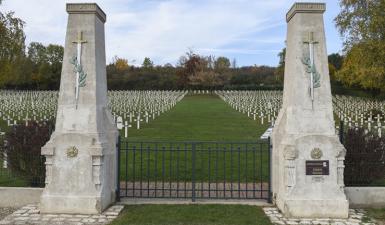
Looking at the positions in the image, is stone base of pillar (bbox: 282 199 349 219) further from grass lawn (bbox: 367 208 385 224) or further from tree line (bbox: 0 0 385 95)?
tree line (bbox: 0 0 385 95)

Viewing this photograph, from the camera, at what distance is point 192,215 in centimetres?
819

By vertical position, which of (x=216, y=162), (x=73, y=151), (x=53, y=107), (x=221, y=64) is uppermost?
(x=221, y=64)

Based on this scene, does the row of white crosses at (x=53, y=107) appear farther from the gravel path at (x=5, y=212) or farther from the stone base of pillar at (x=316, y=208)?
the stone base of pillar at (x=316, y=208)

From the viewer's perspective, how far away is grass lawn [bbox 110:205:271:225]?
7766mm

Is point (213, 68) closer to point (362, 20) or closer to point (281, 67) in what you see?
point (281, 67)

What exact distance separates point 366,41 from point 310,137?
25.2 meters

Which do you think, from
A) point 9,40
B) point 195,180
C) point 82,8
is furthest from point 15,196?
point 9,40

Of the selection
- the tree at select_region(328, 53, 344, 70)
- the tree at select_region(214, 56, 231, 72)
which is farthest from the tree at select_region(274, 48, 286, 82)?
the tree at select_region(214, 56, 231, 72)

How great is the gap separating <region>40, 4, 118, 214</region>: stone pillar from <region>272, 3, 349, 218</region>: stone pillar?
3737 mm

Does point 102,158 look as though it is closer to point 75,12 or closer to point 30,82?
point 75,12

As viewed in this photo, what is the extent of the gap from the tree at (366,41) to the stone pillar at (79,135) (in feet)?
84.1

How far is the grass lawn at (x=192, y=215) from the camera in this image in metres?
7.77

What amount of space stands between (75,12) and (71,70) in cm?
118

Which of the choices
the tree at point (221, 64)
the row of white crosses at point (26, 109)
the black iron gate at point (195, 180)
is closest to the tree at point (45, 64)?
the row of white crosses at point (26, 109)
